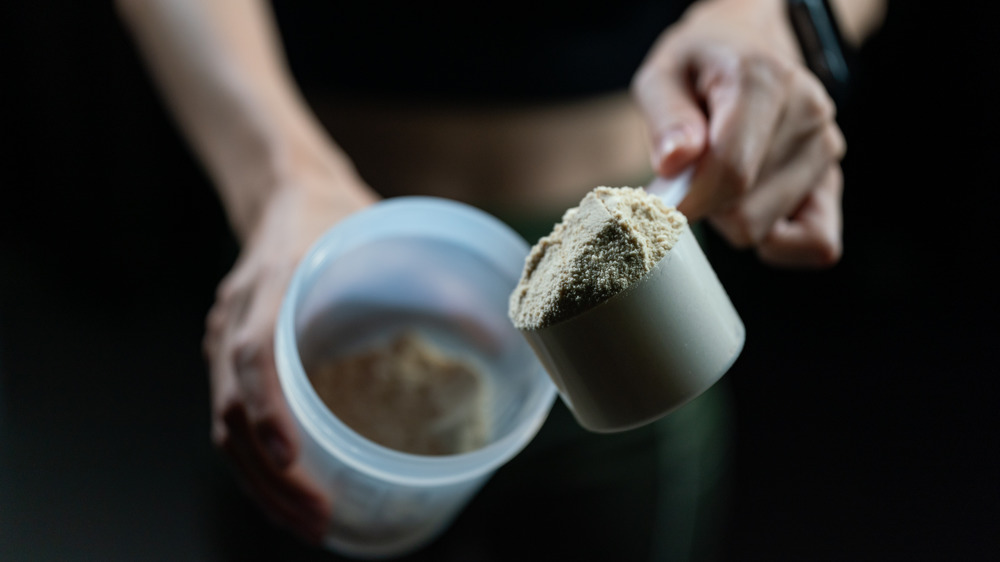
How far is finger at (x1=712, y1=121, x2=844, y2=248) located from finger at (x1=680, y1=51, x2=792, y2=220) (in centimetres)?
2

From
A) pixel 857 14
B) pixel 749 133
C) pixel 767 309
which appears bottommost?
pixel 767 309

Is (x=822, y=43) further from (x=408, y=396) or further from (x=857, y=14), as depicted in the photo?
(x=408, y=396)

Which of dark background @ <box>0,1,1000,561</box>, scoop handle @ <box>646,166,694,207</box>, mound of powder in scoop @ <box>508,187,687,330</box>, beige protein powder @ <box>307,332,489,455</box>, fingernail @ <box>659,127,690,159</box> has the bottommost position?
dark background @ <box>0,1,1000,561</box>

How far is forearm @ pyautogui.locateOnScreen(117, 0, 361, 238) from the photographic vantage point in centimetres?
51

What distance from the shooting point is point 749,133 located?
1.24 ft

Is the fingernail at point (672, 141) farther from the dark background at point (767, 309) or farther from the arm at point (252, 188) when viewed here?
the dark background at point (767, 309)

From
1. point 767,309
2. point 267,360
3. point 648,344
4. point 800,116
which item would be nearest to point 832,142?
point 800,116

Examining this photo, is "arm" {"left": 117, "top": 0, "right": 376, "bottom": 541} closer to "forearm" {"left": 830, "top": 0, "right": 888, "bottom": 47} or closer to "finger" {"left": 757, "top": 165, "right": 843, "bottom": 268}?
"finger" {"left": 757, "top": 165, "right": 843, "bottom": 268}

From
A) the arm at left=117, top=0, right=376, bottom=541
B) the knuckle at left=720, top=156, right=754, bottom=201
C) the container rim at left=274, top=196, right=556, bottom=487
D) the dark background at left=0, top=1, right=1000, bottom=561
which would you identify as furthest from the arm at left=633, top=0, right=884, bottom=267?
the dark background at left=0, top=1, right=1000, bottom=561

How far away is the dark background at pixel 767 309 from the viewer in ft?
2.94

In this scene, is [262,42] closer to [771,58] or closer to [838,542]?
[771,58]

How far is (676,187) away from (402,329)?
0.72 feet

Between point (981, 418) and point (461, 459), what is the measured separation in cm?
92

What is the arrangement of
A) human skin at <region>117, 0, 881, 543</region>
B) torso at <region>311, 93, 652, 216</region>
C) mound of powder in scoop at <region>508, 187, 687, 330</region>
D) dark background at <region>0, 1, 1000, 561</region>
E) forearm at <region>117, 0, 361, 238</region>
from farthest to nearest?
dark background at <region>0, 1, 1000, 561</region> < torso at <region>311, 93, 652, 216</region> < forearm at <region>117, 0, 361, 238</region> < human skin at <region>117, 0, 881, 543</region> < mound of powder in scoop at <region>508, 187, 687, 330</region>
